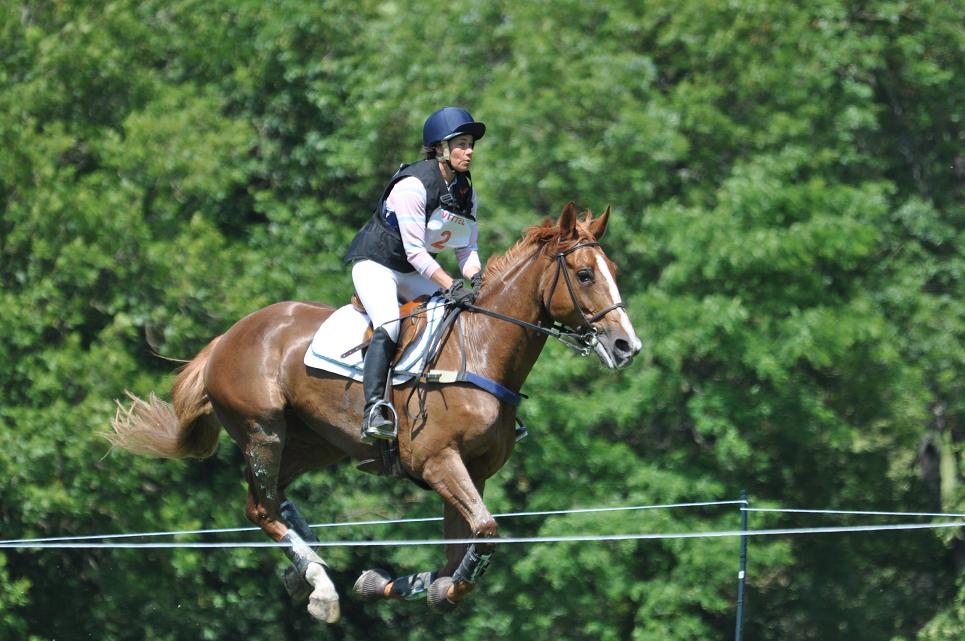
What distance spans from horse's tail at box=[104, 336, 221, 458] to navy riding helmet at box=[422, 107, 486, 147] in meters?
2.33

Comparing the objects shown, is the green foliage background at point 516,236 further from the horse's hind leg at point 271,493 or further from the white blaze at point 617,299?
the white blaze at point 617,299

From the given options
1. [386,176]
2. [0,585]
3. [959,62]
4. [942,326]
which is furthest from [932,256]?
[0,585]

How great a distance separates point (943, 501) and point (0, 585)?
12.6 m

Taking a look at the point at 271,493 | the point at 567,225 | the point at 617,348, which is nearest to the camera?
the point at 617,348

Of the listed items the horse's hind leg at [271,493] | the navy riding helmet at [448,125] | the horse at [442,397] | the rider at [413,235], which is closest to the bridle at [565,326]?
the horse at [442,397]

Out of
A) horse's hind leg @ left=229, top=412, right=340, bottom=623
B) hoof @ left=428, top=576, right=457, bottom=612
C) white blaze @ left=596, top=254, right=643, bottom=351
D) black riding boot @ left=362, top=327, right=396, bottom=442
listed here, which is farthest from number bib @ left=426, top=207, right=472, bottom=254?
hoof @ left=428, top=576, right=457, bottom=612

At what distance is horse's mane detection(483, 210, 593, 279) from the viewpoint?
302 inches

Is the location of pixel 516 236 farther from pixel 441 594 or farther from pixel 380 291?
pixel 441 594

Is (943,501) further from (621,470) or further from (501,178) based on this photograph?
(501,178)

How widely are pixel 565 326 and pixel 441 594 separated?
1.65 metres

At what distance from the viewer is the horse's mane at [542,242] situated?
7.67 metres

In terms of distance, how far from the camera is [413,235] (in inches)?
307

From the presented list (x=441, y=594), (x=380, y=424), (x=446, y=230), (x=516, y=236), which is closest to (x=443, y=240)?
(x=446, y=230)

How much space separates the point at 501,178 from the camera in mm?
16078
